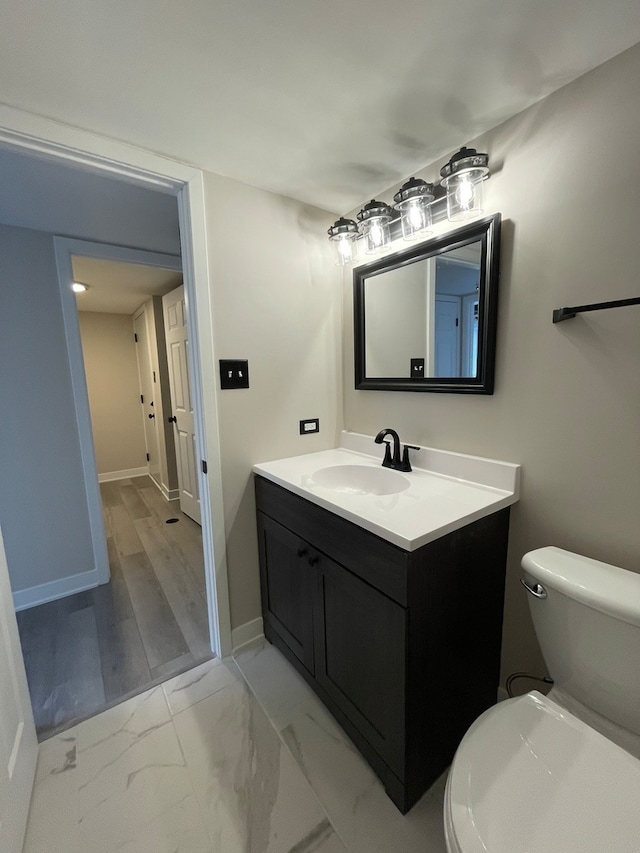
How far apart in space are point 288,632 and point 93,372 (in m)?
3.85

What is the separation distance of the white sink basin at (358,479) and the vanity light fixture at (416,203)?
962 millimetres

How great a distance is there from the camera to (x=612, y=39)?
0.88 metres

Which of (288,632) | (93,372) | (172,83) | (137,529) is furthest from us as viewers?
(93,372)

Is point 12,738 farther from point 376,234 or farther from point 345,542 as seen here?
point 376,234

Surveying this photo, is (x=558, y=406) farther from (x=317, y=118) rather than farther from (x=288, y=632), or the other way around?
(x=288, y=632)

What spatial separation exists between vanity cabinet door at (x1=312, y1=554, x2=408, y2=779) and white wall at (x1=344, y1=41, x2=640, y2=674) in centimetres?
54

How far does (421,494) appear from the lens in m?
1.24

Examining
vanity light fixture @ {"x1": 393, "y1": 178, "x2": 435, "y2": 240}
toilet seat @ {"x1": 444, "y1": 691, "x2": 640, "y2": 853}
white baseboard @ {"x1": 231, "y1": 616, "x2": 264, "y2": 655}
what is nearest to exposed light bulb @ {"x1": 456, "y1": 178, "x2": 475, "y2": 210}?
vanity light fixture @ {"x1": 393, "y1": 178, "x2": 435, "y2": 240}

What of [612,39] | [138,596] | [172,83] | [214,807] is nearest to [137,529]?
[138,596]

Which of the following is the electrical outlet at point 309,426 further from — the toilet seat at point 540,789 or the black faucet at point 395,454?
the toilet seat at point 540,789

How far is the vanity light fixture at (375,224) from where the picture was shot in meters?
1.43

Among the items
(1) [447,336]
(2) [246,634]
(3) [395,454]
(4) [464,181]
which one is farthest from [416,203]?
(2) [246,634]

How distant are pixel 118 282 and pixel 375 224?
7.72ft

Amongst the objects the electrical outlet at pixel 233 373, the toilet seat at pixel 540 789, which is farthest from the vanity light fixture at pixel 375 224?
the toilet seat at pixel 540 789
